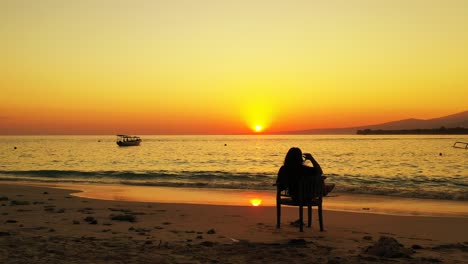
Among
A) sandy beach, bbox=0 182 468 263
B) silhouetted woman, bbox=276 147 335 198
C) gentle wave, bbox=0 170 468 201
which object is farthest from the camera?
gentle wave, bbox=0 170 468 201

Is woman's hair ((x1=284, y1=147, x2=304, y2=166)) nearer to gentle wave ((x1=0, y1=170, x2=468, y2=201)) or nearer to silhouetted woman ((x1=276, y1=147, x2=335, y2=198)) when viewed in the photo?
silhouetted woman ((x1=276, y1=147, x2=335, y2=198))

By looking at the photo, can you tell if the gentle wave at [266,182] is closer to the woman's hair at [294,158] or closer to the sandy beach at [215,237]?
the sandy beach at [215,237]

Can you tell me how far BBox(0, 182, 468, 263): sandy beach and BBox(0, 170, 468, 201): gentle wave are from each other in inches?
357

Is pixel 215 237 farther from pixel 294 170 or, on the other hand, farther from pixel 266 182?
pixel 266 182

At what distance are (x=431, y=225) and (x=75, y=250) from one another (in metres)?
8.42

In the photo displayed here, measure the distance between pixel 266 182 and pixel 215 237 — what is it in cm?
1945

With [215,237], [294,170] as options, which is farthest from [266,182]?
[215,237]

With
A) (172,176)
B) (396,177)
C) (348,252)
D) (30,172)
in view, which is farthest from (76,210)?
(30,172)

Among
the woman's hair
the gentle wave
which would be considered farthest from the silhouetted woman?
the gentle wave

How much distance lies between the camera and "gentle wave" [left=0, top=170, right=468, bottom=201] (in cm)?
2188

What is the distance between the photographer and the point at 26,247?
7.25 meters

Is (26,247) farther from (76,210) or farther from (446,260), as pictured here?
(446,260)

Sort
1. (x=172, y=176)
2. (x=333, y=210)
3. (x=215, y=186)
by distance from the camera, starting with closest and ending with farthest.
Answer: (x=333, y=210) < (x=215, y=186) < (x=172, y=176)

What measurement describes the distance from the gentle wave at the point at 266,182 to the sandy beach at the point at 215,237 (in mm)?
9067
